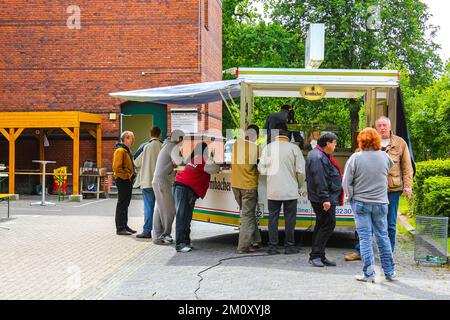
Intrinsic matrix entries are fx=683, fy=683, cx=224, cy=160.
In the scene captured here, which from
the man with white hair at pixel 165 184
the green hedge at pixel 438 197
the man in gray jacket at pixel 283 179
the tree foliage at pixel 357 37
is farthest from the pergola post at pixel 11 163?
Result: the green hedge at pixel 438 197

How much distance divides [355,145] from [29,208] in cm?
967

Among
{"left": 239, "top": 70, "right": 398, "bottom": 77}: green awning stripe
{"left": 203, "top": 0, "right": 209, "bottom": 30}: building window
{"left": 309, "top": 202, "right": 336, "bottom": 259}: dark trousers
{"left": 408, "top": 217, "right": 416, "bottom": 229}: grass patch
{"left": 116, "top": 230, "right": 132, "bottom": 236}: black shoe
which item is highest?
{"left": 203, "top": 0, "right": 209, "bottom": 30}: building window

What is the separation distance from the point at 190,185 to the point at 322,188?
2.43 metres

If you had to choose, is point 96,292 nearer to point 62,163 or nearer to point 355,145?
point 355,145

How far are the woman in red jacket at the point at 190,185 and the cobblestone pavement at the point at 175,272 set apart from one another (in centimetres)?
45

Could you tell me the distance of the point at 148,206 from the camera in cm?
1221

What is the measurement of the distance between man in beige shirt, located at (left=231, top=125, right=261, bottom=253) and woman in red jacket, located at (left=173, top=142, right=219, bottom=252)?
0.36 metres

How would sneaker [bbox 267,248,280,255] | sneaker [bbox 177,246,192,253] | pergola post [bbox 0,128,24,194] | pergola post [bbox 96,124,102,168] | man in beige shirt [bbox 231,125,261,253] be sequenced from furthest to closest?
pergola post [bbox 96,124,102,168]
pergola post [bbox 0,128,24,194]
sneaker [bbox 177,246,192,253]
man in beige shirt [bbox 231,125,261,253]
sneaker [bbox 267,248,280,255]

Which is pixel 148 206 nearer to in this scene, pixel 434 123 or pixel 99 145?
pixel 434 123

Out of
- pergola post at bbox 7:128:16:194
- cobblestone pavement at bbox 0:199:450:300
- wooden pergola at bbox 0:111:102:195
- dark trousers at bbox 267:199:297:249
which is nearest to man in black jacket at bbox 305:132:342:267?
cobblestone pavement at bbox 0:199:450:300

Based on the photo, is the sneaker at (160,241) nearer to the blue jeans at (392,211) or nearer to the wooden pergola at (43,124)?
the blue jeans at (392,211)

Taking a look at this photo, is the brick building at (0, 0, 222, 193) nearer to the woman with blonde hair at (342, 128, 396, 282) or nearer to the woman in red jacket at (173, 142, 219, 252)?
the woman in red jacket at (173, 142, 219, 252)

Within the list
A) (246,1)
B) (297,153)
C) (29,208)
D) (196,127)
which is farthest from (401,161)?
(246,1)

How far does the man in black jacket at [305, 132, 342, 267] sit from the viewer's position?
8906 millimetres
